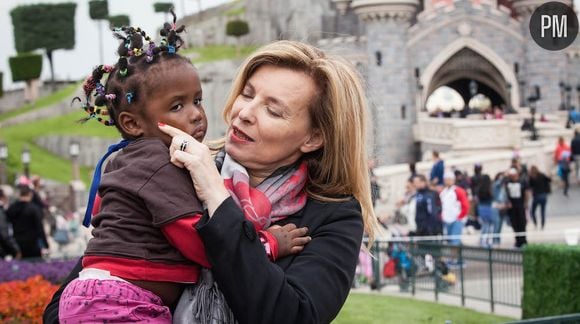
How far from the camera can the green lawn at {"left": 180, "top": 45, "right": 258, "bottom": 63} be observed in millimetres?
52606

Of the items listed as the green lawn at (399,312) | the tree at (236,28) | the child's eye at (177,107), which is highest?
the tree at (236,28)

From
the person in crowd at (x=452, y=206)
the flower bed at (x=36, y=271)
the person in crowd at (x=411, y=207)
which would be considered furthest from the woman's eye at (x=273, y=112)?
the person in crowd at (x=452, y=206)

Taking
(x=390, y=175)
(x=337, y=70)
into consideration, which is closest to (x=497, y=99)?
(x=390, y=175)

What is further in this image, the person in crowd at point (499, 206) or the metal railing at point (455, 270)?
the person in crowd at point (499, 206)

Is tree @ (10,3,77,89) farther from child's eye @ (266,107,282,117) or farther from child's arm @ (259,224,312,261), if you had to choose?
child's arm @ (259,224,312,261)

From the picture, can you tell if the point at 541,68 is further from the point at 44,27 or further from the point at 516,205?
the point at 44,27

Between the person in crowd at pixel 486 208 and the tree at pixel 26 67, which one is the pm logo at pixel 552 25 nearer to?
the person in crowd at pixel 486 208

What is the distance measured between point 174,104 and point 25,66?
203 ft

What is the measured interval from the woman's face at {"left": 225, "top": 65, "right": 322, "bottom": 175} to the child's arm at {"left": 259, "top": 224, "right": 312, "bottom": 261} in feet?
0.67

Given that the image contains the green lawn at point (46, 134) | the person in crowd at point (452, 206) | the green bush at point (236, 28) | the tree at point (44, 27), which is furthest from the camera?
the tree at point (44, 27)

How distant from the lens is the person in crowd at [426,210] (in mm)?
14758

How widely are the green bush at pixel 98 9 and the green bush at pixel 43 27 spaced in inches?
70.8

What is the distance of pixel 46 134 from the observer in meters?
51.7

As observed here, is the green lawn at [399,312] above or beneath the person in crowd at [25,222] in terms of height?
beneath
